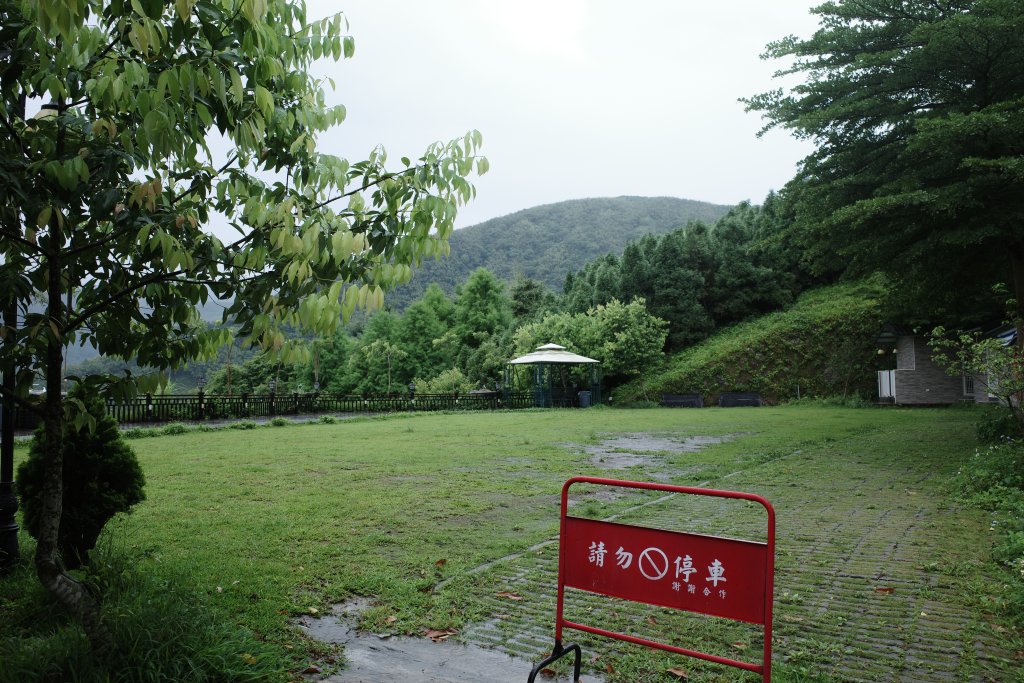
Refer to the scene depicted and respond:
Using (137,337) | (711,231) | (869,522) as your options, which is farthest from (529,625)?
(711,231)

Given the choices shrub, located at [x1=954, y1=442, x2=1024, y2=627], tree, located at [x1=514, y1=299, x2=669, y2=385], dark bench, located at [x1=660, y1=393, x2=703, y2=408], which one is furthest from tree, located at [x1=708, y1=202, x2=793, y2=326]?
shrub, located at [x1=954, y1=442, x2=1024, y2=627]

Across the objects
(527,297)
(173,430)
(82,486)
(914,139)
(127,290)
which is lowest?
(173,430)

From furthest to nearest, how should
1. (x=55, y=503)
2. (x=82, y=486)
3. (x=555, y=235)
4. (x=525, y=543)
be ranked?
(x=555, y=235) < (x=525, y=543) < (x=82, y=486) < (x=55, y=503)

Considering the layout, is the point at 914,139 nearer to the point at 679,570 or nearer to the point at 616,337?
the point at 679,570

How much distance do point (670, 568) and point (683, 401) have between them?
32460 millimetres

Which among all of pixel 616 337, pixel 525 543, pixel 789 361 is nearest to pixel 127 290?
pixel 525 543

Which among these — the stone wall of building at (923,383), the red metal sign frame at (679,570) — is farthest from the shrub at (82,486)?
the stone wall of building at (923,383)

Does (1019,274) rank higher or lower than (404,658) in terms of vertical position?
higher

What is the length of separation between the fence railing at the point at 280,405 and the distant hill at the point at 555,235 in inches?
2505

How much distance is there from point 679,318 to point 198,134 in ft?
132

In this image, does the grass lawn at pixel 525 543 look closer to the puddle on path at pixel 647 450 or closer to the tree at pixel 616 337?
the puddle on path at pixel 647 450

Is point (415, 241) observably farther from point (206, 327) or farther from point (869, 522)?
point (869, 522)

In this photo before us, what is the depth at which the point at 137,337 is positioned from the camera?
3.67 metres

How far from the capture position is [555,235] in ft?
379
